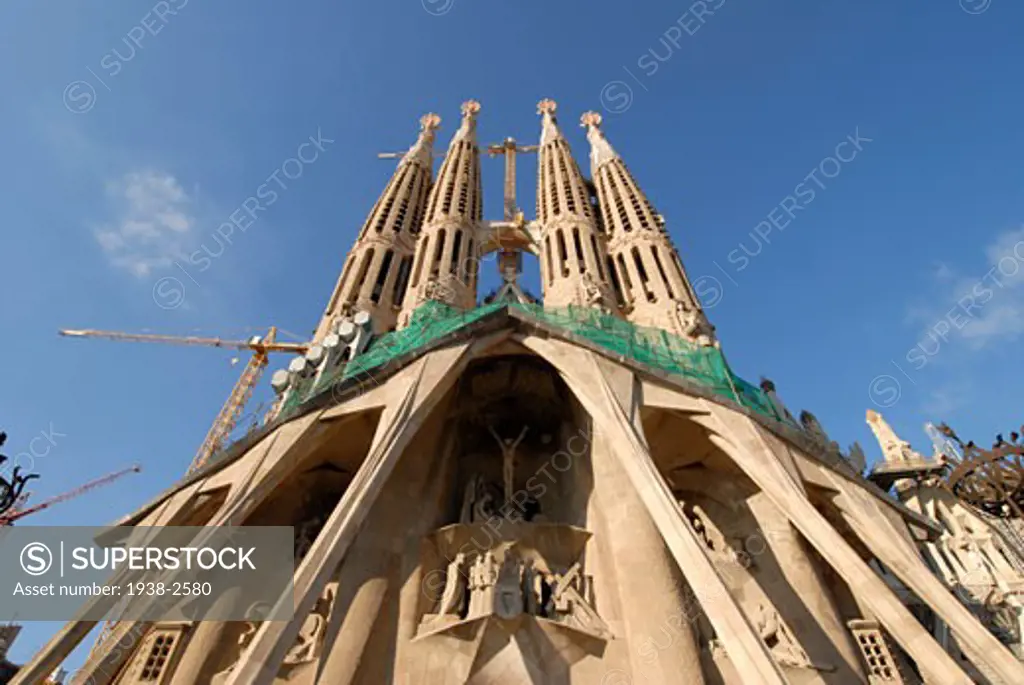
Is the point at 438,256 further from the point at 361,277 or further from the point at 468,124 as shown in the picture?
the point at 468,124

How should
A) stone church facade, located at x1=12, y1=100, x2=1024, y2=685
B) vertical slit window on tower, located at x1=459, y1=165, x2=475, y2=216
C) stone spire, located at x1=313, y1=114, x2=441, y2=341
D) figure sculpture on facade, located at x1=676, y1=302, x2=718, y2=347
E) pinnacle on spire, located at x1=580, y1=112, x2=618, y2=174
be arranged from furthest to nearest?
1. pinnacle on spire, located at x1=580, y1=112, x2=618, y2=174
2. vertical slit window on tower, located at x1=459, y1=165, x2=475, y2=216
3. stone spire, located at x1=313, y1=114, x2=441, y2=341
4. figure sculpture on facade, located at x1=676, y1=302, x2=718, y2=347
5. stone church facade, located at x1=12, y1=100, x2=1024, y2=685

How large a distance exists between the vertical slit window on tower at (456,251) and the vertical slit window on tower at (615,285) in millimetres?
6351

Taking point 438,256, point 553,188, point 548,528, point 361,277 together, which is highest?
point 553,188

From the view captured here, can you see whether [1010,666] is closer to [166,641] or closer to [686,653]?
[686,653]

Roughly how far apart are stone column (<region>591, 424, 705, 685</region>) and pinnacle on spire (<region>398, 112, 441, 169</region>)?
24.1 m

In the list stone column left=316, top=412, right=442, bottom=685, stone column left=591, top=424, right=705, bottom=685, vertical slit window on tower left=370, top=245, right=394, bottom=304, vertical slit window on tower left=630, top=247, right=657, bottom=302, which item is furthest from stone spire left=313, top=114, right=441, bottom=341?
stone column left=591, top=424, right=705, bottom=685

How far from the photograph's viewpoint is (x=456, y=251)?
24.7 metres

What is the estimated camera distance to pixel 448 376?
43.7 feet

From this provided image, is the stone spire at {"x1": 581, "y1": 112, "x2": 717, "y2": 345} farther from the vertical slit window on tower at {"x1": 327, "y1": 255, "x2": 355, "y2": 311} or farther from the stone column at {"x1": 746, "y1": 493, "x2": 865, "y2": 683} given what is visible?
the vertical slit window on tower at {"x1": 327, "y1": 255, "x2": 355, "y2": 311}

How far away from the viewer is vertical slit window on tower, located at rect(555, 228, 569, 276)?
24.4m

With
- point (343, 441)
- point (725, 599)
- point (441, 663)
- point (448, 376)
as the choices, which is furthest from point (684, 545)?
point (343, 441)

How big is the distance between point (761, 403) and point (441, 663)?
9.51 m

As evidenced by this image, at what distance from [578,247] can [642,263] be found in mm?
3052

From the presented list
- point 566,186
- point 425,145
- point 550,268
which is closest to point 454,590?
point 550,268
